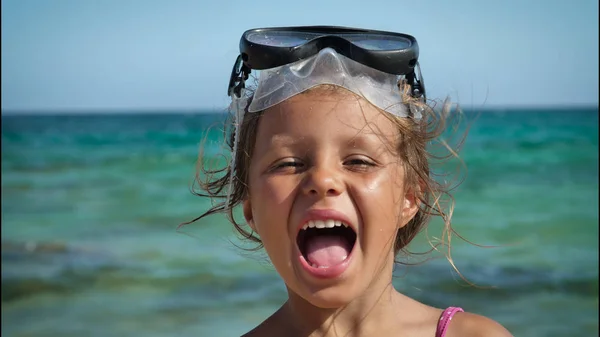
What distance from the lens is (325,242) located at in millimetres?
2375

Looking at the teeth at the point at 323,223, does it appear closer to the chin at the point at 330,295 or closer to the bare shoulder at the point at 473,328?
the chin at the point at 330,295

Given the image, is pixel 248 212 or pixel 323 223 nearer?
pixel 323 223

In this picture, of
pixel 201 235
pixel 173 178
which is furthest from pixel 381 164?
pixel 173 178

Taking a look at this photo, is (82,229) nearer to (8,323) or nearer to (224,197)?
(8,323)

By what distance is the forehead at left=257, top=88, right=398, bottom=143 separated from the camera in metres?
2.38

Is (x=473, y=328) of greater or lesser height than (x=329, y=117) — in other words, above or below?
below

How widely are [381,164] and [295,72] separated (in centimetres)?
41

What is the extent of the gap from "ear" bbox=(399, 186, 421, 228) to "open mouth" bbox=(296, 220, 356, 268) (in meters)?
0.25

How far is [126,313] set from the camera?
24.7ft

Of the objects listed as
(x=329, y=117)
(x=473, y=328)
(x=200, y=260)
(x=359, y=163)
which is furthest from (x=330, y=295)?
(x=200, y=260)

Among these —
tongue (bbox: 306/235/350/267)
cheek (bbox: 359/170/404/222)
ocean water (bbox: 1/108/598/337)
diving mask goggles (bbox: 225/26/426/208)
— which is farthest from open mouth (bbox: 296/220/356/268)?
ocean water (bbox: 1/108/598/337)

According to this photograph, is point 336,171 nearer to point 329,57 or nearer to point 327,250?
point 327,250

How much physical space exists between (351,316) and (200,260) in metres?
6.74

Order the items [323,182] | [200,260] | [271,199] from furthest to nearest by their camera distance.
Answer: [200,260] → [271,199] → [323,182]
